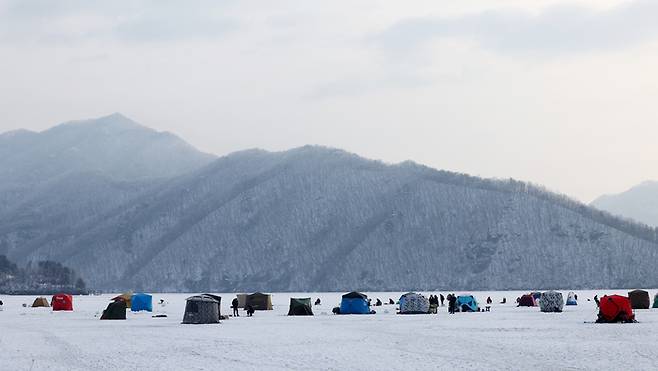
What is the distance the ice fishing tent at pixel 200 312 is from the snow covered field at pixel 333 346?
227cm

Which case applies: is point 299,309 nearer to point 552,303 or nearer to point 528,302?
point 552,303

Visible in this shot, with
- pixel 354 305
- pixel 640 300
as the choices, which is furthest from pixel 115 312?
pixel 640 300

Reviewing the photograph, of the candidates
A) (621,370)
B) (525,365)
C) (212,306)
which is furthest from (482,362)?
(212,306)

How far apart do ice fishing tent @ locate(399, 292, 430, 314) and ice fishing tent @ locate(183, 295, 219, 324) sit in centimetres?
2040

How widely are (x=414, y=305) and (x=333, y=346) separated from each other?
37.4 metres

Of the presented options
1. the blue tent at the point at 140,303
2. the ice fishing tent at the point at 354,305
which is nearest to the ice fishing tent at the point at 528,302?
the ice fishing tent at the point at 354,305

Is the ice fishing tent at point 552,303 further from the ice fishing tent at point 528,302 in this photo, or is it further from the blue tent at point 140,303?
the blue tent at point 140,303

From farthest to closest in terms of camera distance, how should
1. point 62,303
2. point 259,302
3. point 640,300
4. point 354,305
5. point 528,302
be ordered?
point 528,302 → point 62,303 → point 259,302 → point 640,300 → point 354,305

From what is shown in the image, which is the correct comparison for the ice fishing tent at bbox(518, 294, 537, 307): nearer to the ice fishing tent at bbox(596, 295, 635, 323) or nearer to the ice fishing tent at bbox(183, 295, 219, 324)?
the ice fishing tent at bbox(596, 295, 635, 323)

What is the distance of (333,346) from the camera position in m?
39.7

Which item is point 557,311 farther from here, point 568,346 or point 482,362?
point 482,362

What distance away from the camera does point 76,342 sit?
4303 centimetres

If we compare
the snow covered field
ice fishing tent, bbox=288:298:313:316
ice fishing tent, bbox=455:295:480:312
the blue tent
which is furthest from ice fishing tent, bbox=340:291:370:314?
the blue tent

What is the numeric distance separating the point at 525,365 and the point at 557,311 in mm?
48292
